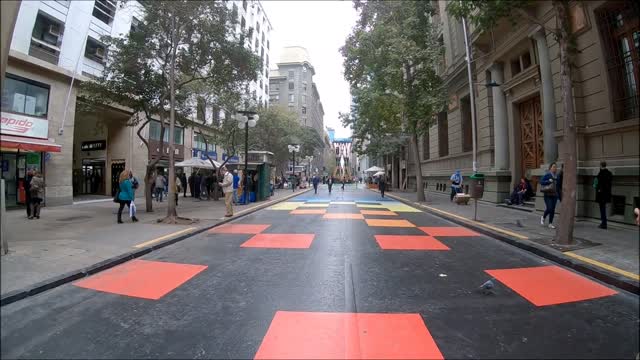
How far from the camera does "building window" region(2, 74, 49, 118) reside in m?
15.7

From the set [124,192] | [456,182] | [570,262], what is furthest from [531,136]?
[124,192]

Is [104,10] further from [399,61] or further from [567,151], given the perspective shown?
[567,151]

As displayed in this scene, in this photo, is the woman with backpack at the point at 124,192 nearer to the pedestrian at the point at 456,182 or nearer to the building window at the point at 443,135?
the pedestrian at the point at 456,182

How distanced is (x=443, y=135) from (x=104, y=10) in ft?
74.5

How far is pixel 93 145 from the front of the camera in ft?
85.4

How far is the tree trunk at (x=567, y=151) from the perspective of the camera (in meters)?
7.15

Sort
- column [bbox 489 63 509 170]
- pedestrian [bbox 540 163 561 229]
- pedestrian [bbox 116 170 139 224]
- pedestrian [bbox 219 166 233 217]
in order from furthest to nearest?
column [bbox 489 63 509 170] → pedestrian [bbox 219 166 233 217] → pedestrian [bbox 116 170 139 224] → pedestrian [bbox 540 163 561 229]

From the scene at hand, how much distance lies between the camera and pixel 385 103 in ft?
68.6

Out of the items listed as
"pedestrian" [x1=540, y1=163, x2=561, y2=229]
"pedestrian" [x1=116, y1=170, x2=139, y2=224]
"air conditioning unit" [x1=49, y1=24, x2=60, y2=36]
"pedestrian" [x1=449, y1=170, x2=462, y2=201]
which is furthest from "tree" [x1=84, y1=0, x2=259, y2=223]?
"pedestrian" [x1=449, y1=170, x2=462, y2=201]

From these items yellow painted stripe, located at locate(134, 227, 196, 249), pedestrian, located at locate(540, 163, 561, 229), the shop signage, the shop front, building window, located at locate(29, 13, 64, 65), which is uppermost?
building window, located at locate(29, 13, 64, 65)

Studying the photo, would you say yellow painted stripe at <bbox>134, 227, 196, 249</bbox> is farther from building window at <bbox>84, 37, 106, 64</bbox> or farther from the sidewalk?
building window at <bbox>84, 37, 106, 64</bbox>

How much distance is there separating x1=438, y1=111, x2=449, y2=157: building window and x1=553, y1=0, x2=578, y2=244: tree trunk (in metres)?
19.8

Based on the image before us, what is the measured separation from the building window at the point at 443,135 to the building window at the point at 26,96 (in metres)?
23.6

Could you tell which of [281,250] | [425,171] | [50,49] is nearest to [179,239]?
[281,250]
